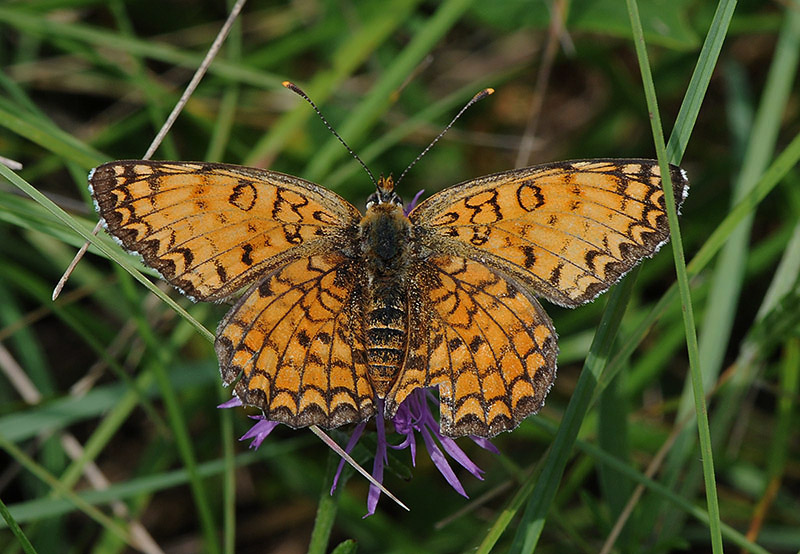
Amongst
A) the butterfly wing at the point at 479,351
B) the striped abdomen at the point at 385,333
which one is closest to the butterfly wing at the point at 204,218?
the striped abdomen at the point at 385,333

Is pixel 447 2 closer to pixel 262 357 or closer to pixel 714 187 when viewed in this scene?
pixel 714 187

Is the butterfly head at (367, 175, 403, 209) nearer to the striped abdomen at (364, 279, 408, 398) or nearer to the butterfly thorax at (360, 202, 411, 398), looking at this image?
the butterfly thorax at (360, 202, 411, 398)

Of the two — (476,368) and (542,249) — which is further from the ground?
(542,249)

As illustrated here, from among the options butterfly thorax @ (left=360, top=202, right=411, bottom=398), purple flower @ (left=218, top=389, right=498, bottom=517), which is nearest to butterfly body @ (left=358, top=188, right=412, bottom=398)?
butterfly thorax @ (left=360, top=202, right=411, bottom=398)

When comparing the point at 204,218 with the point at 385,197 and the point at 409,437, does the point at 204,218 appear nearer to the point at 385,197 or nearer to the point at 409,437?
the point at 385,197

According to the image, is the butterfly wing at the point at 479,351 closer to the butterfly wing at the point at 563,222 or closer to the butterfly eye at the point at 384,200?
the butterfly wing at the point at 563,222

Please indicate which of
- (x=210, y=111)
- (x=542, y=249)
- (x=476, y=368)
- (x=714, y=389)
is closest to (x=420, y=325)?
(x=476, y=368)
